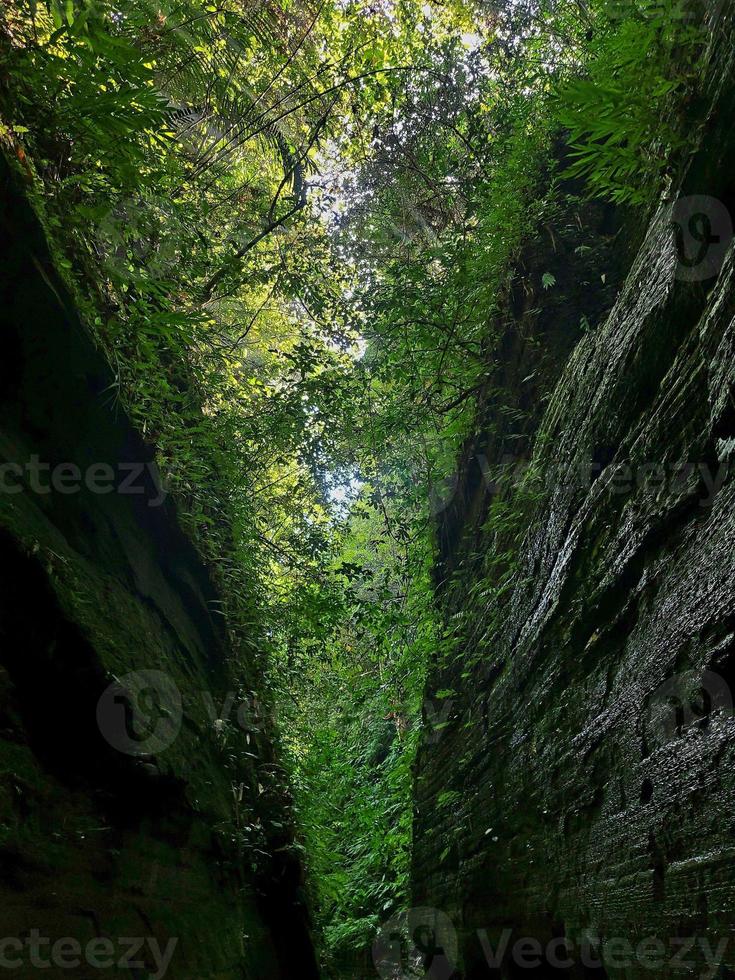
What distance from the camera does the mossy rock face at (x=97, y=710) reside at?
2.43 meters

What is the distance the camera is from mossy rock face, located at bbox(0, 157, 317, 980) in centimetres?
243

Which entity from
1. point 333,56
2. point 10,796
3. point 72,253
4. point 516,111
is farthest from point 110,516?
point 333,56

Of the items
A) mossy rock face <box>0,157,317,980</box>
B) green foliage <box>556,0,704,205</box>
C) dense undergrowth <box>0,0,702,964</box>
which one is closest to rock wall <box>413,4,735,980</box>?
green foliage <box>556,0,704,205</box>

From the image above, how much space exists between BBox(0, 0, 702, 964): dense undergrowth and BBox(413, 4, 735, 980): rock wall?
2.54 feet

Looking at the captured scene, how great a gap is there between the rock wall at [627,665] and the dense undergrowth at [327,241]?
2.54 ft

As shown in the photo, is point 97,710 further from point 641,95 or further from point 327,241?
point 327,241

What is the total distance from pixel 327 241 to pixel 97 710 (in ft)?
22.7

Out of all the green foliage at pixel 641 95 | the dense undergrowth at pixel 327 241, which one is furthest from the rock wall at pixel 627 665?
the dense undergrowth at pixel 327 241

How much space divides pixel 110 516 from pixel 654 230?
395cm

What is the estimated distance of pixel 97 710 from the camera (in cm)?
290

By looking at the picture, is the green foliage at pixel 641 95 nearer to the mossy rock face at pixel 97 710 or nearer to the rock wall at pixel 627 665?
the rock wall at pixel 627 665

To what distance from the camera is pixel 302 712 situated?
714 cm

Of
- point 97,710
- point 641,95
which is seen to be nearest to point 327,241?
point 641,95

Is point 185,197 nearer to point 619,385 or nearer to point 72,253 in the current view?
point 72,253
